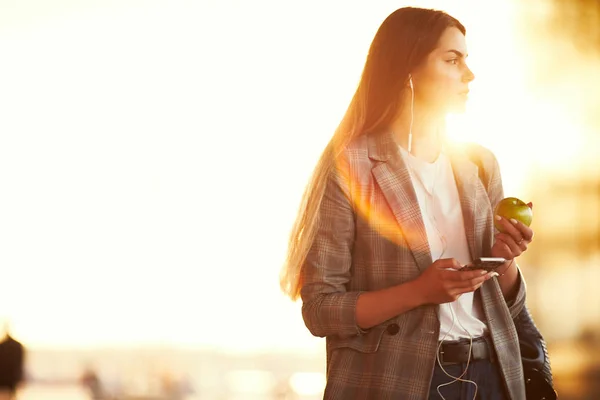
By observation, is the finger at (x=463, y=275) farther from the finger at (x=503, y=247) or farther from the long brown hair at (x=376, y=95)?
the long brown hair at (x=376, y=95)

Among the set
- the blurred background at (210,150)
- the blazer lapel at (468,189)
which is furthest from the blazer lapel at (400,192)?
the blurred background at (210,150)

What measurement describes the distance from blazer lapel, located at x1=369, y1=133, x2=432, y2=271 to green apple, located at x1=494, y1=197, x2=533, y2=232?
205 mm

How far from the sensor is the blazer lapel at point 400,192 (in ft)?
5.36

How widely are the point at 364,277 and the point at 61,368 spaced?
29.9 metres

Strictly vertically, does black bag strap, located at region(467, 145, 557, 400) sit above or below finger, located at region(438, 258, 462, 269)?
below

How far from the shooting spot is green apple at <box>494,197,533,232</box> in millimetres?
1738

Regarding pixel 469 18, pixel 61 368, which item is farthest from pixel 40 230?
pixel 61 368

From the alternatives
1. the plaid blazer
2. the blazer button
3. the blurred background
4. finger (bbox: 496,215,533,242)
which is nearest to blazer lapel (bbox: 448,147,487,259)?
the plaid blazer

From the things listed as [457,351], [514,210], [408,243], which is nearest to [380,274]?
[408,243]

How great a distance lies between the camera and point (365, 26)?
336 inches

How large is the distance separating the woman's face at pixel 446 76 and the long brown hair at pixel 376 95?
0.02 meters

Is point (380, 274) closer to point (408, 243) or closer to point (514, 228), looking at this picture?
point (408, 243)

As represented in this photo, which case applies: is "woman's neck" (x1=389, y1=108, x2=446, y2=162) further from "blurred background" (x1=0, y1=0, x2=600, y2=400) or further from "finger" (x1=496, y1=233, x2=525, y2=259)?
"blurred background" (x1=0, y1=0, x2=600, y2=400)

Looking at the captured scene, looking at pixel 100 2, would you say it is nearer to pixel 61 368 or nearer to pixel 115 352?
pixel 115 352
